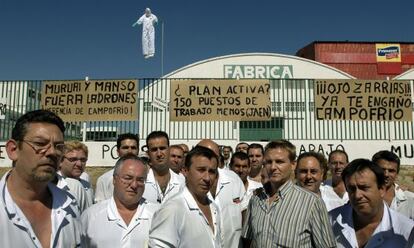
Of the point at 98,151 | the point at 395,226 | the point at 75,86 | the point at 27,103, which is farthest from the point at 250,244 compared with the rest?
the point at 27,103

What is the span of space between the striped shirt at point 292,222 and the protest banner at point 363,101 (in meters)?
8.75

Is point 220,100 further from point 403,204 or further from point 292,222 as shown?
point 292,222

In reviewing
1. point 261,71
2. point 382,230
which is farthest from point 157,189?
point 261,71

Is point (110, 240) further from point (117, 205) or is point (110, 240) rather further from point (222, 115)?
point (222, 115)

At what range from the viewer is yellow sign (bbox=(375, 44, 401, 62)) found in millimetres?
40094

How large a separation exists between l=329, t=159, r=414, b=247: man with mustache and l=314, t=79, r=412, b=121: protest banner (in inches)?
336

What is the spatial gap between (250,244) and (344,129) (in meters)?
11.9

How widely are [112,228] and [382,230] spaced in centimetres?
216

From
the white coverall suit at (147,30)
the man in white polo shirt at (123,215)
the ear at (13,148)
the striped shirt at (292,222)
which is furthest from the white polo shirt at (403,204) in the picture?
the white coverall suit at (147,30)

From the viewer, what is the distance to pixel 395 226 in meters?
3.07

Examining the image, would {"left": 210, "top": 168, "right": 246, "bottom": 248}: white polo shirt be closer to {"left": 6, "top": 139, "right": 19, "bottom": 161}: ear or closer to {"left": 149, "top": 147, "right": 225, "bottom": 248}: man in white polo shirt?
{"left": 149, "top": 147, "right": 225, "bottom": 248}: man in white polo shirt

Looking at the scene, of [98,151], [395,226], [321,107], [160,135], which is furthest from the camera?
[98,151]

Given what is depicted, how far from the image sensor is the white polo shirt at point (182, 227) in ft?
9.67

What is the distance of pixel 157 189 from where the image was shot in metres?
4.73
